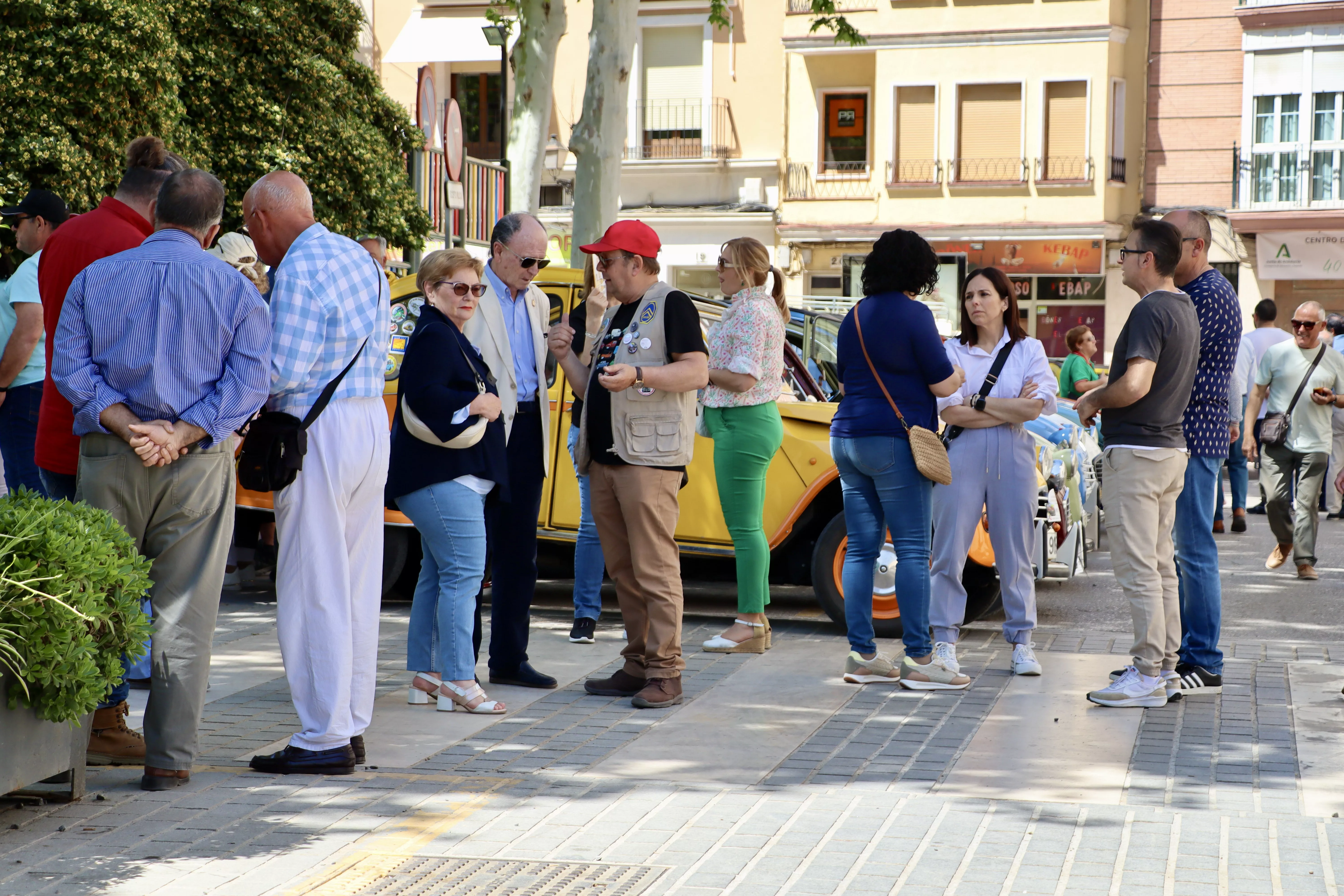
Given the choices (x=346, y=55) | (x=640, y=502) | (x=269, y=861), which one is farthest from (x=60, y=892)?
(x=346, y=55)

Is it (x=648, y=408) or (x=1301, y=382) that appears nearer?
(x=648, y=408)

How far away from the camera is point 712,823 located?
15.9 ft

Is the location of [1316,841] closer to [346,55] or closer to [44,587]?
Result: [44,587]

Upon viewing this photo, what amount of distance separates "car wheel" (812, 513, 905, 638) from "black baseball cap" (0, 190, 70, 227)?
409 cm

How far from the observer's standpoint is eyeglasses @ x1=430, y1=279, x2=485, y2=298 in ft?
20.2

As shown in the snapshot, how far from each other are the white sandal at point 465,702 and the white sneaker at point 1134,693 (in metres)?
2.53

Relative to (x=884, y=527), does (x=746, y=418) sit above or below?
above

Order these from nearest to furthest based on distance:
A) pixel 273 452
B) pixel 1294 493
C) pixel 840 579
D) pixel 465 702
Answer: pixel 273 452, pixel 465 702, pixel 840 579, pixel 1294 493

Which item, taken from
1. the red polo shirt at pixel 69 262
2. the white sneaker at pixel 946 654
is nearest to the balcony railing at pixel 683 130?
the white sneaker at pixel 946 654

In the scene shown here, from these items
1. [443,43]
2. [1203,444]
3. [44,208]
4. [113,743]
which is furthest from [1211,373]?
[443,43]

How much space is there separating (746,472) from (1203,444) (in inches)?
85.8

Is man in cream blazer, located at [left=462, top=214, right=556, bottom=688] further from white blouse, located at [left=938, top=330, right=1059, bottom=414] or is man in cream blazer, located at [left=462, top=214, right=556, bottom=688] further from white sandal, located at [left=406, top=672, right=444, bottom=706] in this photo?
white blouse, located at [left=938, top=330, right=1059, bottom=414]

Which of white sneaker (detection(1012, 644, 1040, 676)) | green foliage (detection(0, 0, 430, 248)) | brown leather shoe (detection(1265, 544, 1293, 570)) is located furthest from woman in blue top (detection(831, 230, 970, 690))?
green foliage (detection(0, 0, 430, 248))

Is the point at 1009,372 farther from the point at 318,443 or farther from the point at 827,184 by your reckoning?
the point at 827,184
